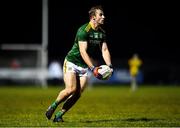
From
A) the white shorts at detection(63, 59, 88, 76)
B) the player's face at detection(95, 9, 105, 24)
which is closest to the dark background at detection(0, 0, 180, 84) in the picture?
the white shorts at detection(63, 59, 88, 76)

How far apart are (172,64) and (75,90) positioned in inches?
1294

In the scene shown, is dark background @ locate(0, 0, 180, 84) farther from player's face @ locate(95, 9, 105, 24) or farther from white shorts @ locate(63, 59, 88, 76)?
player's face @ locate(95, 9, 105, 24)

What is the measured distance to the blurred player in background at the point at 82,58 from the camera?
12.8 m

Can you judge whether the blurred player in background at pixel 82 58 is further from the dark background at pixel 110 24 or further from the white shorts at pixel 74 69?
the dark background at pixel 110 24

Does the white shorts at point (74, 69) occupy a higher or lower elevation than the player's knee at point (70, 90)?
higher

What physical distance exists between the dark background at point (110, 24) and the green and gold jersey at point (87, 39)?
127 feet

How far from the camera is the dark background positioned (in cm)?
5375

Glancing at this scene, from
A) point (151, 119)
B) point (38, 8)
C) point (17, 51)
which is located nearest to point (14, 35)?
point (38, 8)

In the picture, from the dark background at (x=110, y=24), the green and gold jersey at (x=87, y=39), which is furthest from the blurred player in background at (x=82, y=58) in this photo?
the dark background at (x=110, y=24)

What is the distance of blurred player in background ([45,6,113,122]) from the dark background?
38.5 meters

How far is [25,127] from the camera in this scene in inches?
473

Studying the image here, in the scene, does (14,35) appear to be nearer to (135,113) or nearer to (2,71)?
(2,71)

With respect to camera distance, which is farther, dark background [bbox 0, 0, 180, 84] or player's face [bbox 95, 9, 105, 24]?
dark background [bbox 0, 0, 180, 84]

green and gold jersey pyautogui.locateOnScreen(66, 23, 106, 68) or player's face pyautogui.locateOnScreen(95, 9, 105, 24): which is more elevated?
player's face pyautogui.locateOnScreen(95, 9, 105, 24)
